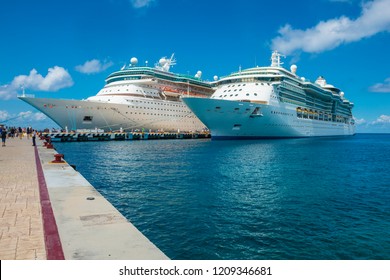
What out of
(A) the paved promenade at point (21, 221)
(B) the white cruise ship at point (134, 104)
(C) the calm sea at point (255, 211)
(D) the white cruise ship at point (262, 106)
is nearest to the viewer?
(A) the paved promenade at point (21, 221)

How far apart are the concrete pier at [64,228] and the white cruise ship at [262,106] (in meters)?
38.0

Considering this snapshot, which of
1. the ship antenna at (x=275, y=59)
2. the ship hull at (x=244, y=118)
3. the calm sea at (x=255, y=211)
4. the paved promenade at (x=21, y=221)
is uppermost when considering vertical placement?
the ship antenna at (x=275, y=59)

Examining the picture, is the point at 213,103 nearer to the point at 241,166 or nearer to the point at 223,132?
the point at 223,132

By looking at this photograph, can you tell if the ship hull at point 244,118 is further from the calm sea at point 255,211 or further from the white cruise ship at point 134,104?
the calm sea at point 255,211

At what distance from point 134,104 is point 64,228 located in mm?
50756

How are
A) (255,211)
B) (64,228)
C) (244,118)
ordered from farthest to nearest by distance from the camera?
(244,118)
(255,211)
(64,228)

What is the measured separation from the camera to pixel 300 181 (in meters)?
16.0

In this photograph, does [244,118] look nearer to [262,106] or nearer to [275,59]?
[262,106]

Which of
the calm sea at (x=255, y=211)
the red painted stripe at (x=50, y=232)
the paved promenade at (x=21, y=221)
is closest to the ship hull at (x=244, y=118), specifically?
the calm sea at (x=255, y=211)

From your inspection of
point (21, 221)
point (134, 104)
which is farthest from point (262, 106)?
point (21, 221)

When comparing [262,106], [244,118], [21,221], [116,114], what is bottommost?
[21,221]

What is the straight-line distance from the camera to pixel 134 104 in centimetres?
5494

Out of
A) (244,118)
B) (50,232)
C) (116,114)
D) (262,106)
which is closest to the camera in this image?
(50,232)

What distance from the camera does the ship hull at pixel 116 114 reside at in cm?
4800
